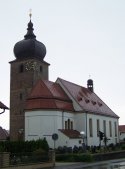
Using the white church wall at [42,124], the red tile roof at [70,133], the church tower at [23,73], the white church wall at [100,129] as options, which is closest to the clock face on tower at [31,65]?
the church tower at [23,73]

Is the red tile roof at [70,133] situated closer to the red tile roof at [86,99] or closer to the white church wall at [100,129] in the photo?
the white church wall at [100,129]

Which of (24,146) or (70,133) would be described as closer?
(24,146)

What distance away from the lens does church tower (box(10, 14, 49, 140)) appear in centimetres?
5350

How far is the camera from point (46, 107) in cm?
4597

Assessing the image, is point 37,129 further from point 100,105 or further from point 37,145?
point 100,105

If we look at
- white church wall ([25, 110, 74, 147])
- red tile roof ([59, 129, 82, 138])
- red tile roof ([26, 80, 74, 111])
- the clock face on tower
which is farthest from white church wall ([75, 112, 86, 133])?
→ the clock face on tower

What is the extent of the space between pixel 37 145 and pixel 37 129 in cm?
698

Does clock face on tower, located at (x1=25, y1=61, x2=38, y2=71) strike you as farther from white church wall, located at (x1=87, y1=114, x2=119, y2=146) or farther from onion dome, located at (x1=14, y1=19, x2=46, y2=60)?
white church wall, located at (x1=87, y1=114, x2=119, y2=146)

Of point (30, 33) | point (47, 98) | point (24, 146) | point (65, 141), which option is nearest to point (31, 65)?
point (30, 33)

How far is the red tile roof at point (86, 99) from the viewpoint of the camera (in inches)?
2073

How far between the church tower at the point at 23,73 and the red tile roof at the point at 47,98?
4.76 meters

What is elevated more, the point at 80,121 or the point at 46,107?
the point at 46,107

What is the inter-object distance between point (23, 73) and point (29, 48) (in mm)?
4242

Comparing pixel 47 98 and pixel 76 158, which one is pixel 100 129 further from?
pixel 76 158
